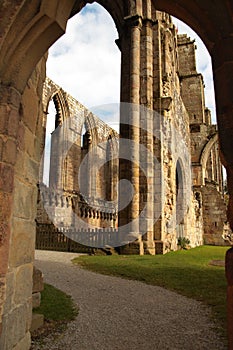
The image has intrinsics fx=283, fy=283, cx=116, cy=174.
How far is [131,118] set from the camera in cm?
974

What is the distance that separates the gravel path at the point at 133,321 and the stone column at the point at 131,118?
4537 mm

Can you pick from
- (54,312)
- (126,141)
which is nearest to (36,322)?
(54,312)

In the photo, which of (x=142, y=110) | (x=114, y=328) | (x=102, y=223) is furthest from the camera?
(x=102, y=223)

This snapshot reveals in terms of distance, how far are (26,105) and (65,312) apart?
2277 mm

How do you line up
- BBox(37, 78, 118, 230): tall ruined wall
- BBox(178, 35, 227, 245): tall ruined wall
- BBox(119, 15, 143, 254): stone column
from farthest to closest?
BBox(178, 35, 227, 245): tall ruined wall → BBox(37, 78, 118, 230): tall ruined wall → BBox(119, 15, 143, 254): stone column

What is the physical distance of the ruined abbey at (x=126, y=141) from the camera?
1836 millimetres

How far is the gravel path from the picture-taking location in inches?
92.2

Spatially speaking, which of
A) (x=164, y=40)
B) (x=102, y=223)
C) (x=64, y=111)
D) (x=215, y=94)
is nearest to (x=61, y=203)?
(x=102, y=223)

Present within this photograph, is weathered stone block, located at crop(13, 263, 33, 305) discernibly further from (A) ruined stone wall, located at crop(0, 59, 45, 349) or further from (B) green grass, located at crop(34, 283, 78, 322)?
(B) green grass, located at crop(34, 283, 78, 322)

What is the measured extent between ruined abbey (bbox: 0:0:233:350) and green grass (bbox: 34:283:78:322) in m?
0.82

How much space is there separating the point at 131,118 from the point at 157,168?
1.94 metres

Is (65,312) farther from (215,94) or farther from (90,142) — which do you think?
(90,142)

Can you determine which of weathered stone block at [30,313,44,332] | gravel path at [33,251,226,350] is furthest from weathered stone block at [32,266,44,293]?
gravel path at [33,251,226,350]

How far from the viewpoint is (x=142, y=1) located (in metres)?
10.7
